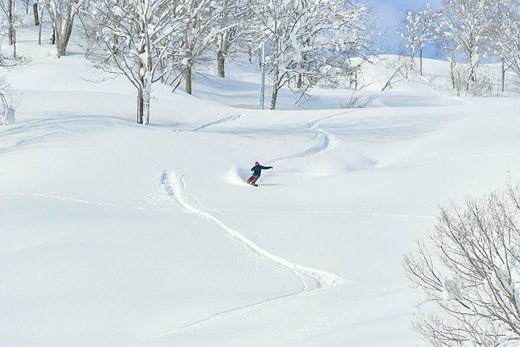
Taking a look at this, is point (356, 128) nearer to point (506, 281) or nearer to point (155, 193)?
point (155, 193)

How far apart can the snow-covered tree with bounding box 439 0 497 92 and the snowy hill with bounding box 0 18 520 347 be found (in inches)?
855

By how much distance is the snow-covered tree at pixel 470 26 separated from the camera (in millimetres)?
43344

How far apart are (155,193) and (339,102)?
21.4 m

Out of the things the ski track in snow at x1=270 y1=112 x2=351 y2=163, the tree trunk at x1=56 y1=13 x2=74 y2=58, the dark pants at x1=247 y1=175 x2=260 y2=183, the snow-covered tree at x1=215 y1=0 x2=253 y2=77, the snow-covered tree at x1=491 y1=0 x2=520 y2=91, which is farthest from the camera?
the snow-covered tree at x1=491 y1=0 x2=520 y2=91

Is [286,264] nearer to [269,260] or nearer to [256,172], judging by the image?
[269,260]

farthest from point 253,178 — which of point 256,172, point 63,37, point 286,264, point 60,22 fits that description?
point 60,22

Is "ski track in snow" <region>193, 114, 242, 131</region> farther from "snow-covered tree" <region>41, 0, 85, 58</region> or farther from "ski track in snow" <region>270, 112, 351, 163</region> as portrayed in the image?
"snow-covered tree" <region>41, 0, 85, 58</region>

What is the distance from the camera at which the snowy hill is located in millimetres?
9430

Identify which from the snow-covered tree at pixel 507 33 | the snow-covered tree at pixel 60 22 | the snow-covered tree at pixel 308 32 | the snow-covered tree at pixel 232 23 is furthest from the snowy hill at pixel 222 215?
the snow-covered tree at pixel 507 33

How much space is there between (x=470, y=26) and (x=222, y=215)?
3674 centimetres

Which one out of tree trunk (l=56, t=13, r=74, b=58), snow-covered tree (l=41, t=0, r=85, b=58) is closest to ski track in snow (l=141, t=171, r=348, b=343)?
snow-covered tree (l=41, t=0, r=85, b=58)

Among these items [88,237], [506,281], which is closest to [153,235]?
[88,237]

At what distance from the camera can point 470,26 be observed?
44.0 metres

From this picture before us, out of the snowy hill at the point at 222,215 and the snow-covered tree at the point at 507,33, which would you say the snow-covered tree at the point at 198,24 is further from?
the snow-covered tree at the point at 507,33
